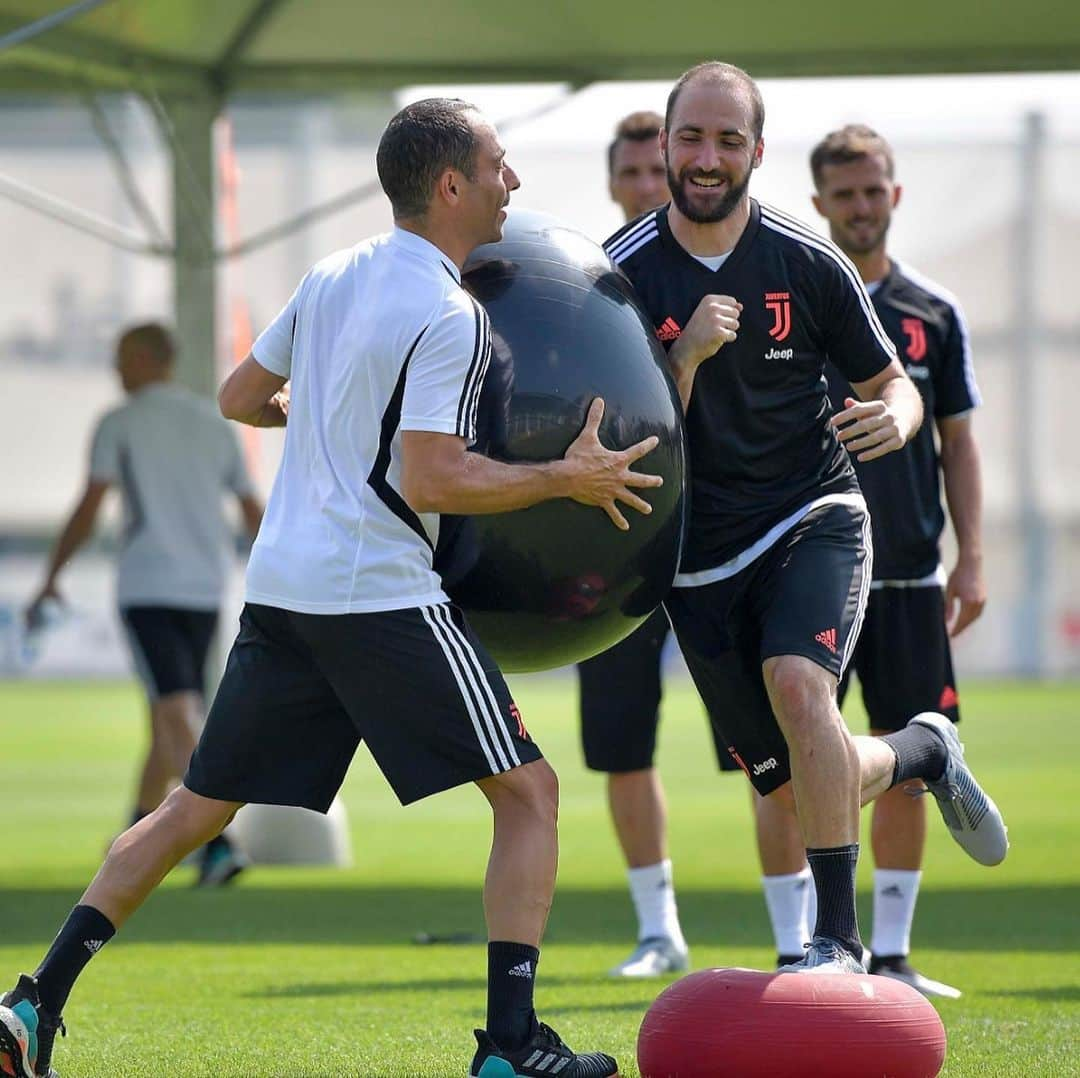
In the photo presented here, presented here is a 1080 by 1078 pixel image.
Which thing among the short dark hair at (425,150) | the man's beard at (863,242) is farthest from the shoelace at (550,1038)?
the man's beard at (863,242)

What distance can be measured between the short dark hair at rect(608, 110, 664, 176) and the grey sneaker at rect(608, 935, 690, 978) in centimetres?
281

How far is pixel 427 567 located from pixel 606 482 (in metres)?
0.48

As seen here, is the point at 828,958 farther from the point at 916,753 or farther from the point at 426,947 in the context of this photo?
the point at 426,947

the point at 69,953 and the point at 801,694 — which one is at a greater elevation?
the point at 801,694

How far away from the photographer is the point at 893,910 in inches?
278

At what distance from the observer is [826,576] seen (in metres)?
5.53

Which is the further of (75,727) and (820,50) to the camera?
(75,727)

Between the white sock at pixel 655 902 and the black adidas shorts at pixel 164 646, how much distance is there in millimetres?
3687

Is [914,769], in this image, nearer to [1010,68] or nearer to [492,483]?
[492,483]

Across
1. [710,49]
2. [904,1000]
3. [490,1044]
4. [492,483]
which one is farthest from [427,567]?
[710,49]

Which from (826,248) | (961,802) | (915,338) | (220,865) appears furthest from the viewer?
(220,865)

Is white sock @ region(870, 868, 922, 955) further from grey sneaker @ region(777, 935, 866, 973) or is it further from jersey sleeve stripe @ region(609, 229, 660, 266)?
jersey sleeve stripe @ region(609, 229, 660, 266)

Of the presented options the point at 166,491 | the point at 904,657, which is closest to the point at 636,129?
the point at 904,657

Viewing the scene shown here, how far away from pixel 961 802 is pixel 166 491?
18.6 ft
